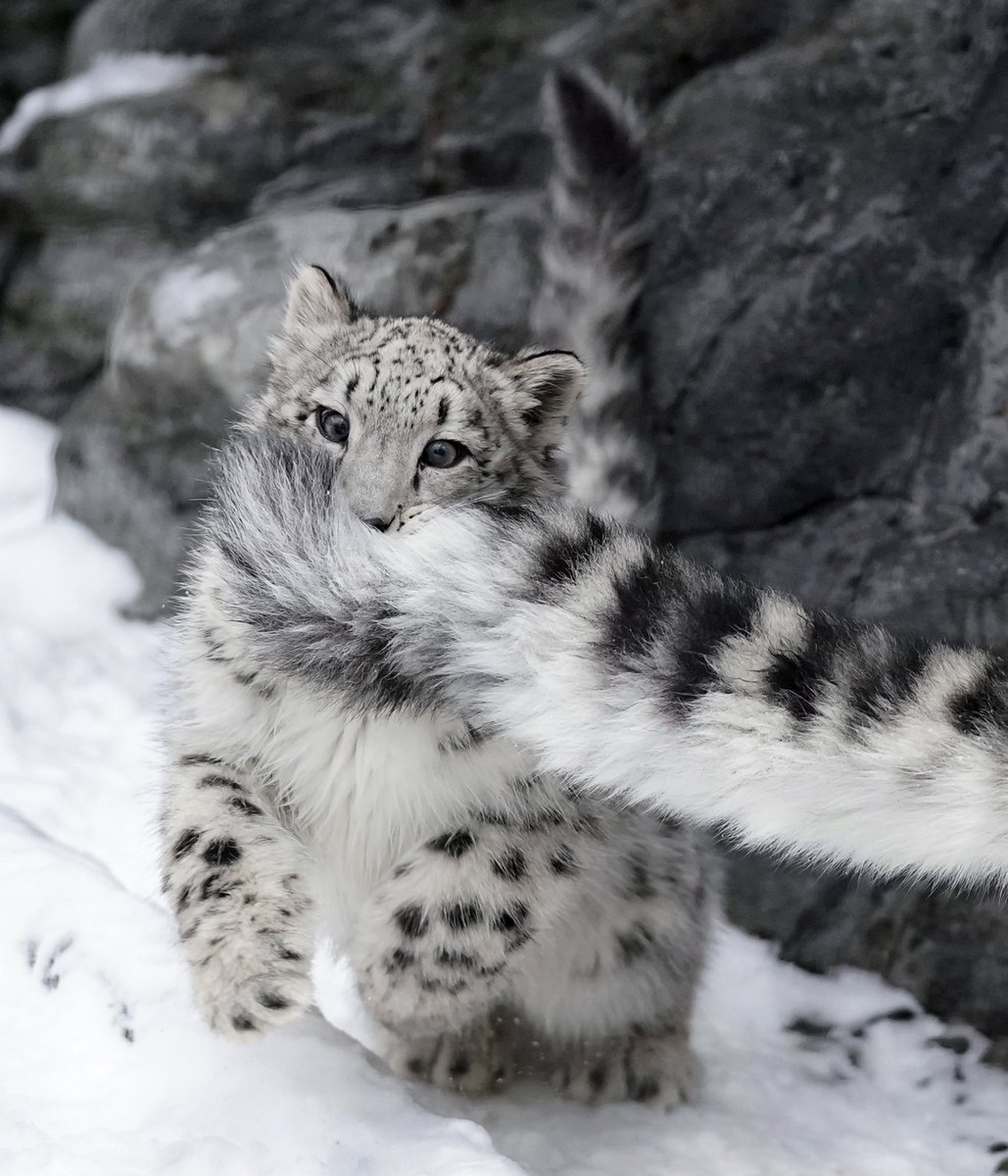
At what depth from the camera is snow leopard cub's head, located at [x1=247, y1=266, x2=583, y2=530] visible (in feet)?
6.05

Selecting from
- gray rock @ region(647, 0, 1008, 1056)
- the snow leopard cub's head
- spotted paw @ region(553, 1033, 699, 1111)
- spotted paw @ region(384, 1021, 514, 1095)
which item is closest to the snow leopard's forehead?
the snow leopard cub's head

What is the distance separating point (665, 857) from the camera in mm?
2111

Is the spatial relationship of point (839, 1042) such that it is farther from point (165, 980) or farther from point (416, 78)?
point (416, 78)

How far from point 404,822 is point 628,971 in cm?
53

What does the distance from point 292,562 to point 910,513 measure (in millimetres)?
1479

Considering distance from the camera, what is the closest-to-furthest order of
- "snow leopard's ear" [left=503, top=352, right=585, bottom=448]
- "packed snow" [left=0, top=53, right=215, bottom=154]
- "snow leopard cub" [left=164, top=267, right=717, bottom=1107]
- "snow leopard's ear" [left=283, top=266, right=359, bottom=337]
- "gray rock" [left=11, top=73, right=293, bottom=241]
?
1. "snow leopard cub" [left=164, top=267, right=717, bottom=1107]
2. "snow leopard's ear" [left=503, top=352, right=585, bottom=448]
3. "snow leopard's ear" [left=283, top=266, right=359, bottom=337]
4. "gray rock" [left=11, top=73, right=293, bottom=241]
5. "packed snow" [left=0, top=53, right=215, bottom=154]

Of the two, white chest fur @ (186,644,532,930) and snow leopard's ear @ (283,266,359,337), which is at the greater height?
snow leopard's ear @ (283,266,359,337)

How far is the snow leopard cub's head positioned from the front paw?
50cm

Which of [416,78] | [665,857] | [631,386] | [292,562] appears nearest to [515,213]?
[631,386]

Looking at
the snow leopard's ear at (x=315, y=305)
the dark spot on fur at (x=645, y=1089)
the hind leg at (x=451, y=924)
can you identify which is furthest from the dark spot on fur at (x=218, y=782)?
the dark spot on fur at (x=645, y=1089)

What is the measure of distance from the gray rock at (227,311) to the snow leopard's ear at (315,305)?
71 cm

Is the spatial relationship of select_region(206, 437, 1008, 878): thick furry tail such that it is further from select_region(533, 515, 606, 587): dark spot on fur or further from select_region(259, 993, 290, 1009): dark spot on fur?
select_region(259, 993, 290, 1009): dark spot on fur

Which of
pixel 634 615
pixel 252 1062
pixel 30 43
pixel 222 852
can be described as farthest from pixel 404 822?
pixel 30 43

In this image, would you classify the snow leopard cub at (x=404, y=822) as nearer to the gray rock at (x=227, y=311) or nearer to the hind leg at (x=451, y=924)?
the hind leg at (x=451, y=924)
